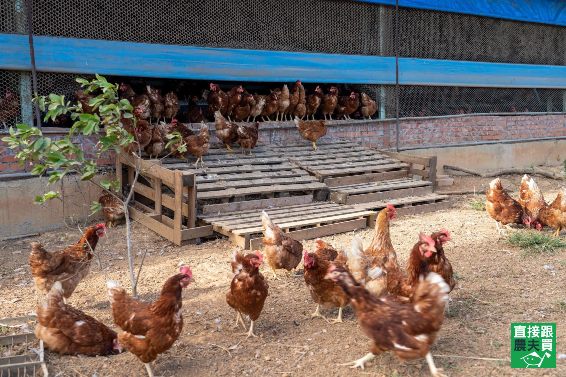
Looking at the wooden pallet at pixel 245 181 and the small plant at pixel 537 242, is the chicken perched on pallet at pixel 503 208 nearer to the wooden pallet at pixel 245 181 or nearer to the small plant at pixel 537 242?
the small plant at pixel 537 242

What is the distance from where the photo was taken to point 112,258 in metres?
6.38

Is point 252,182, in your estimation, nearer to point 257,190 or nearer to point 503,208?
point 257,190

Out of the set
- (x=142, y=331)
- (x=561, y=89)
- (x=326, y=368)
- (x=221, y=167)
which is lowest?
(x=326, y=368)

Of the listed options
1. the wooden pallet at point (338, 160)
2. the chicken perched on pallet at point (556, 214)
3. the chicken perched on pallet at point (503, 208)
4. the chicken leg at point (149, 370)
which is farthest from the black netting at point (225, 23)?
the chicken leg at point (149, 370)

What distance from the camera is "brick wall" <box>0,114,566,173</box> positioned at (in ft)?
32.5

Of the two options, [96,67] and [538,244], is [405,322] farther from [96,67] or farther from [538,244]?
[96,67]

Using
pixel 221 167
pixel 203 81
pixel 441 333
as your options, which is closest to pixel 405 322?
pixel 441 333

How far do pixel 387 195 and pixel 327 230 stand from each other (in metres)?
2.02

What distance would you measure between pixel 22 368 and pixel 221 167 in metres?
4.65

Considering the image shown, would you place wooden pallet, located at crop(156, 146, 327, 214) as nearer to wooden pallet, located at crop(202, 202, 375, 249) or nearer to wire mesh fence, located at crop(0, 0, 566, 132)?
wooden pallet, located at crop(202, 202, 375, 249)

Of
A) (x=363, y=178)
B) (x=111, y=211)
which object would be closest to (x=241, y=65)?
(x=363, y=178)

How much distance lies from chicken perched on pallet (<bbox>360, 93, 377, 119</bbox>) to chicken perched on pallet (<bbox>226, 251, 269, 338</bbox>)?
7.16 m

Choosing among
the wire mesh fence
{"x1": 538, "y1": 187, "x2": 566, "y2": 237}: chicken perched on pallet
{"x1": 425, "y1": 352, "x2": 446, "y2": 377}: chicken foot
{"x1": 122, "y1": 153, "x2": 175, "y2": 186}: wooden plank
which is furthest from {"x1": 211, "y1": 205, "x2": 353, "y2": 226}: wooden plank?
{"x1": 425, "y1": 352, "x2": 446, "y2": 377}: chicken foot

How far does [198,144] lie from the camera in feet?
25.7
